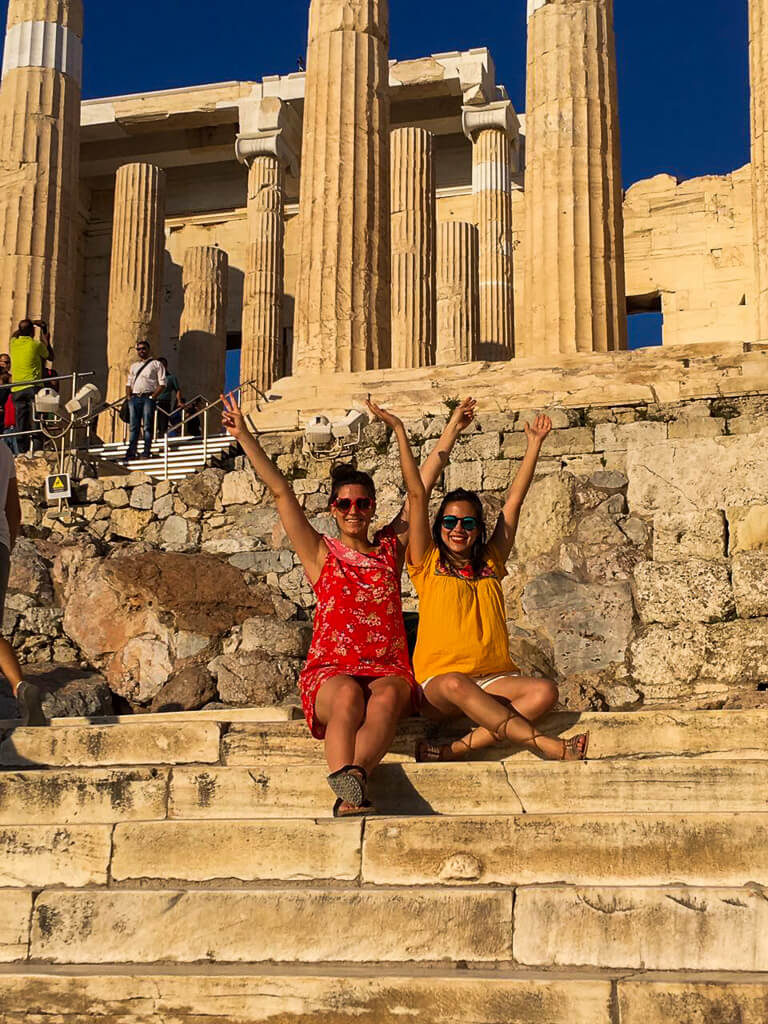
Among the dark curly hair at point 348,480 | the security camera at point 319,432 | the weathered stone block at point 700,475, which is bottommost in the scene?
the dark curly hair at point 348,480

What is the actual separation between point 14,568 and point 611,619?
16.6 ft

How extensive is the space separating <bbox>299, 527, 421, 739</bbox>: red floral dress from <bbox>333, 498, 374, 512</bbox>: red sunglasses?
0.21 m

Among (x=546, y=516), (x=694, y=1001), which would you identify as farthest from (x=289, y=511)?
(x=546, y=516)

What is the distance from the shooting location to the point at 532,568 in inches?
406

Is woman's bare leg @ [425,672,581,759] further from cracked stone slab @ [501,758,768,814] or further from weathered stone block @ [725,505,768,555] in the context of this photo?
weathered stone block @ [725,505,768,555]

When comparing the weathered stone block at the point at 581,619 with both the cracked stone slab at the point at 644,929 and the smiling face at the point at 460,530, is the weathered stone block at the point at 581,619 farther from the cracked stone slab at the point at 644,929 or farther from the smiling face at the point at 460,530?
the cracked stone slab at the point at 644,929

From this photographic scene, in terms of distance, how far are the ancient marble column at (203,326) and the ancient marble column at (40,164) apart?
833 centimetres

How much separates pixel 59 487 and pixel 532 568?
15.6 feet

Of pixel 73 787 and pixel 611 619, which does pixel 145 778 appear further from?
pixel 611 619

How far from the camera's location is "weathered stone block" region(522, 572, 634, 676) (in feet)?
30.6

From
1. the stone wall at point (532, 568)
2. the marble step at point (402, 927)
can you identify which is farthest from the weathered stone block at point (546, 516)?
the marble step at point (402, 927)

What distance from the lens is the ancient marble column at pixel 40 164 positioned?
56.2 feet

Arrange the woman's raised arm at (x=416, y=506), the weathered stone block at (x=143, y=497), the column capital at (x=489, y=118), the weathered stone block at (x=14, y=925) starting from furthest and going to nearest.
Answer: the column capital at (x=489, y=118), the weathered stone block at (x=143, y=497), the woman's raised arm at (x=416, y=506), the weathered stone block at (x=14, y=925)

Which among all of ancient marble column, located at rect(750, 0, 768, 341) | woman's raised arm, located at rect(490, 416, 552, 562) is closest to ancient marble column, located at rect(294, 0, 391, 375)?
ancient marble column, located at rect(750, 0, 768, 341)
